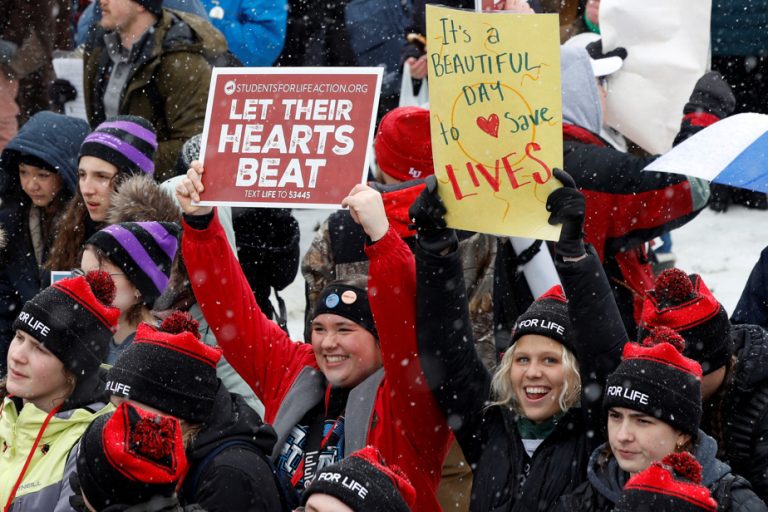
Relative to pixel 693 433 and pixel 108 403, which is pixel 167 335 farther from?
pixel 693 433

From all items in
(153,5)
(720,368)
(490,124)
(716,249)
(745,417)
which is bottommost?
(716,249)

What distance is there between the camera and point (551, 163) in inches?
155

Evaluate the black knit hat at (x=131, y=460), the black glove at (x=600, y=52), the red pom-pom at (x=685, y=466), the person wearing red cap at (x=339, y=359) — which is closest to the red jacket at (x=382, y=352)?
the person wearing red cap at (x=339, y=359)

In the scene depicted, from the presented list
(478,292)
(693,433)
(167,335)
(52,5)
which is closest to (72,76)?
(52,5)

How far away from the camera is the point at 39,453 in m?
4.25

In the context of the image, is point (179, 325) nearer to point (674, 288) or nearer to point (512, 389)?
point (512, 389)

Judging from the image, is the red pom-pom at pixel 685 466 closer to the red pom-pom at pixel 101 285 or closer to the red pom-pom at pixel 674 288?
the red pom-pom at pixel 674 288

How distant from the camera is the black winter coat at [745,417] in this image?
13.2 ft

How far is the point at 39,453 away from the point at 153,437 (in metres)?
0.93

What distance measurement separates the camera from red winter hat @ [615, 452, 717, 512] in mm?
3174

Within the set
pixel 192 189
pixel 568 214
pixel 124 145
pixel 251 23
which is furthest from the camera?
pixel 251 23

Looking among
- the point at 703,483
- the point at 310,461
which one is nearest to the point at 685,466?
the point at 703,483

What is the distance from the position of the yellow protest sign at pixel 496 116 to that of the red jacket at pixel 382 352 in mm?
282

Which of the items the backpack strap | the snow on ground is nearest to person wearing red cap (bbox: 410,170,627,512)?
the backpack strap
